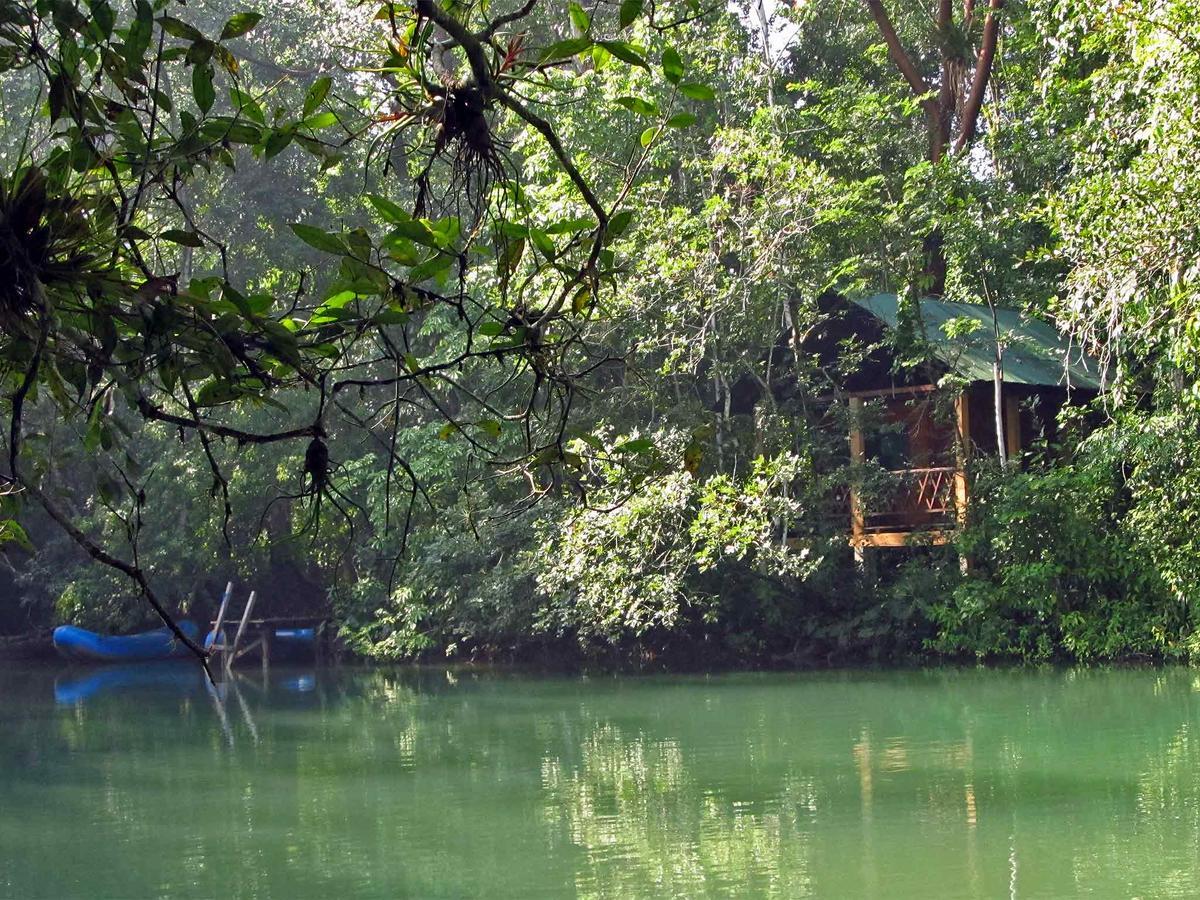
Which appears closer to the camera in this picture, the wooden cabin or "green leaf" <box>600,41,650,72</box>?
"green leaf" <box>600,41,650,72</box>

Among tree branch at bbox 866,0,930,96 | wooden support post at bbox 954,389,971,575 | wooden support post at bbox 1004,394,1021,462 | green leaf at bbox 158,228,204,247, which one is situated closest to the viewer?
green leaf at bbox 158,228,204,247

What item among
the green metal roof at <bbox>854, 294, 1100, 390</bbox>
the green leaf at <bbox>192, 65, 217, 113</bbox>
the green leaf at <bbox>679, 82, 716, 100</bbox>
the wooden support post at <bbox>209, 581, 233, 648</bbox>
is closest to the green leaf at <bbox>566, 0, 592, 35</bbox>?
the green leaf at <bbox>679, 82, 716, 100</bbox>

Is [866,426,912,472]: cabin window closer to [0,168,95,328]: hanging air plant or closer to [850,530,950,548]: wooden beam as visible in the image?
[850,530,950,548]: wooden beam

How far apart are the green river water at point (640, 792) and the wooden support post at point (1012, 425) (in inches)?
97.5

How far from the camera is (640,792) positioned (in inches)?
313

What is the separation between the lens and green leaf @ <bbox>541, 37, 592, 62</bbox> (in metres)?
2.06

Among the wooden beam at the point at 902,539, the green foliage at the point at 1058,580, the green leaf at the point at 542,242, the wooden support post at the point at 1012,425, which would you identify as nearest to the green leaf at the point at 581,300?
the green leaf at the point at 542,242

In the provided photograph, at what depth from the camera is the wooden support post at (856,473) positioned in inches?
529

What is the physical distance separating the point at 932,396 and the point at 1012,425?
0.91 metres

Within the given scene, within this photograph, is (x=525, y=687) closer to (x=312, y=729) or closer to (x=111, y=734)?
(x=312, y=729)

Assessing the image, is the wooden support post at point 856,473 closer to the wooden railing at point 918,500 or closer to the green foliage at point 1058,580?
the wooden railing at point 918,500

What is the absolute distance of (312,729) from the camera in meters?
11.3

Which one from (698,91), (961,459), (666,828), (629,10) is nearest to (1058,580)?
(961,459)

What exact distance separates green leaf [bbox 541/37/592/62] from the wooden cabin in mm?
11087
